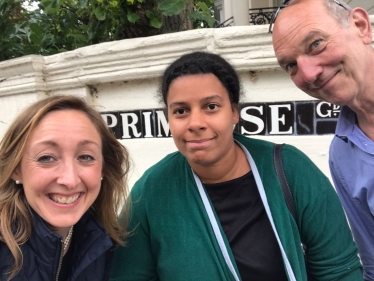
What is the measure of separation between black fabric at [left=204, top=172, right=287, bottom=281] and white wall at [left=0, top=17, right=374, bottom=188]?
3.13 ft

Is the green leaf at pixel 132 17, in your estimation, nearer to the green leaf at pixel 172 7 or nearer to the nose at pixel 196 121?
the green leaf at pixel 172 7

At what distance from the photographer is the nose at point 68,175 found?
1552mm

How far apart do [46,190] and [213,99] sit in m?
0.79

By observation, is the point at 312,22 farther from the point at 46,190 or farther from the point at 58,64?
the point at 58,64

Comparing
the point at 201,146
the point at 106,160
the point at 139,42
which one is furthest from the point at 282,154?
the point at 139,42

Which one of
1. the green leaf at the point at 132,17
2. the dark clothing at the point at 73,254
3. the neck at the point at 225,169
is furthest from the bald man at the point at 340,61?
the green leaf at the point at 132,17

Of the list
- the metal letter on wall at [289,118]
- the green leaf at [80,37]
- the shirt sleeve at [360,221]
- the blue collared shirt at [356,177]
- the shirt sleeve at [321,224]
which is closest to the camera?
the shirt sleeve at [321,224]

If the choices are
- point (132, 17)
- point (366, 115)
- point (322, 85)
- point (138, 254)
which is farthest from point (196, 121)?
point (132, 17)

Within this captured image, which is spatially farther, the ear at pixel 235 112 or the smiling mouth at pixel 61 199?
the ear at pixel 235 112

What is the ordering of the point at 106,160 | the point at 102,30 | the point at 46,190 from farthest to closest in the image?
the point at 102,30 < the point at 106,160 < the point at 46,190

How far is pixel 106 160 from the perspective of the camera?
1954 millimetres

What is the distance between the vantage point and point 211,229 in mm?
1654

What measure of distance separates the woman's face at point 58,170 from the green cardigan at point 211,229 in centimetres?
29

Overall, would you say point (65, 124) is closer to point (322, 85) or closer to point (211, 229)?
point (211, 229)
